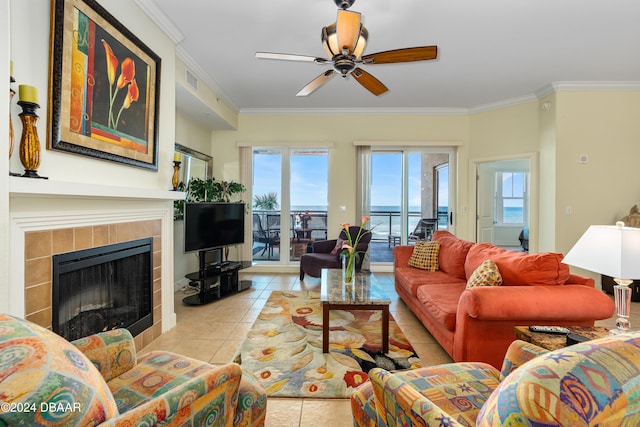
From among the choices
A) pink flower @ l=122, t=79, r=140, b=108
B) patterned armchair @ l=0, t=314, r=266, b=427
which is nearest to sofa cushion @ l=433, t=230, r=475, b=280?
patterned armchair @ l=0, t=314, r=266, b=427

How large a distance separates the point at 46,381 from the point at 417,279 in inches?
120

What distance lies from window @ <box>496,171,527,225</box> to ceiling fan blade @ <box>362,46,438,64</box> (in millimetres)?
6344

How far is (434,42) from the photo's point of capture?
3174mm

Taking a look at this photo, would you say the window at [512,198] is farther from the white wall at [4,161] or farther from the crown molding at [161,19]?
the white wall at [4,161]

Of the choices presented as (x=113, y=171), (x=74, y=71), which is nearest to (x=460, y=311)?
(x=113, y=171)

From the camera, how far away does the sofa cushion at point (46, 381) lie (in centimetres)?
71

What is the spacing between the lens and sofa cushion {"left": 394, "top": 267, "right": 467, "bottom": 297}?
3.18 metres

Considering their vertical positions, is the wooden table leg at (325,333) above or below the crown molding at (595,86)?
below

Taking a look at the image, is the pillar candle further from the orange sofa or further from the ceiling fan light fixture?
the orange sofa

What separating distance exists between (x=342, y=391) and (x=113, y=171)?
2195 millimetres

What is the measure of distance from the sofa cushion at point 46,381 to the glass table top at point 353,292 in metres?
1.83

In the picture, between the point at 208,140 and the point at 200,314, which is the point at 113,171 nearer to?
the point at 200,314

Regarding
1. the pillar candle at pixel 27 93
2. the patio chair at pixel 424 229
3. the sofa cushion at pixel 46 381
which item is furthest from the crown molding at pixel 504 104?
the sofa cushion at pixel 46 381

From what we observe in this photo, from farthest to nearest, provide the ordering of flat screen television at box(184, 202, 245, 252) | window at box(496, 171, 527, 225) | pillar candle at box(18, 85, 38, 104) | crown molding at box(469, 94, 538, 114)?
window at box(496, 171, 527, 225) → crown molding at box(469, 94, 538, 114) → flat screen television at box(184, 202, 245, 252) → pillar candle at box(18, 85, 38, 104)
